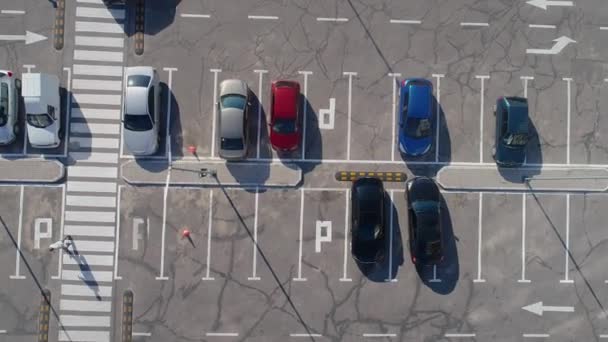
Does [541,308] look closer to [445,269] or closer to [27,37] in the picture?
[445,269]

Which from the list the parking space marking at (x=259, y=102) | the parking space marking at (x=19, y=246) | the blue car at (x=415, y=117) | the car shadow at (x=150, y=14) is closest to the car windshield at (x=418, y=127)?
the blue car at (x=415, y=117)

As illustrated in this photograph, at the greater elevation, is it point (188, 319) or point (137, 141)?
point (137, 141)

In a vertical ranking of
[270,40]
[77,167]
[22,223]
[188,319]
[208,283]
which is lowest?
[188,319]

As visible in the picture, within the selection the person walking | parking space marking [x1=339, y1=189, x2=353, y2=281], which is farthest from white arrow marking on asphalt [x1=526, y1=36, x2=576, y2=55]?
the person walking

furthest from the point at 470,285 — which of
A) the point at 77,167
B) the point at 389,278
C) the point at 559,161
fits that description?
the point at 77,167

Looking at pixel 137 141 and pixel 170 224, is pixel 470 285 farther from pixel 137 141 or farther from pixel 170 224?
pixel 137 141

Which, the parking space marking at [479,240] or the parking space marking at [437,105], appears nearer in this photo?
the parking space marking at [479,240]

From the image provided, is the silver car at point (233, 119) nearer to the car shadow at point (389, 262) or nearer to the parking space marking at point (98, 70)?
the parking space marking at point (98, 70)

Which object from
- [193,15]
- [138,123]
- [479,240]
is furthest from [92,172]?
[479,240]
